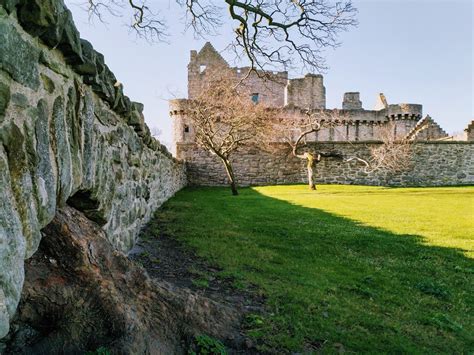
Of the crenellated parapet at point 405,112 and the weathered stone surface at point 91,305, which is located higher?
the crenellated parapet at point 405,112

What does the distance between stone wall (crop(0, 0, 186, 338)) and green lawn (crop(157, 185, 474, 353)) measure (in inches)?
63.3

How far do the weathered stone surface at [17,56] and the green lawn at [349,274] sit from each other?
2067 mm

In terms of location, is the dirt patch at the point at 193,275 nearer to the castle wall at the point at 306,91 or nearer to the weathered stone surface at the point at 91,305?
the weathered stone surface at the point at 91,305

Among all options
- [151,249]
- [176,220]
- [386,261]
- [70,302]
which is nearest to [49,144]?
[70,302]

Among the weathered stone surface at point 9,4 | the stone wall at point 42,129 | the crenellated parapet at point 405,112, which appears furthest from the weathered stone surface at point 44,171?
the crenellated parapet at point 405,112

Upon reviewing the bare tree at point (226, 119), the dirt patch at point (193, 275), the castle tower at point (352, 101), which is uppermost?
the castle tower at point (352, 101)

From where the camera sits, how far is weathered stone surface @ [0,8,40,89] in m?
1.41

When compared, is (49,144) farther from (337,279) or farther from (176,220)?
(176,220)

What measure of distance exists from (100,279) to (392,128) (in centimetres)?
3213

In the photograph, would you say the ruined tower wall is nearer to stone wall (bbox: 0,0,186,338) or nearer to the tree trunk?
the tree trunk

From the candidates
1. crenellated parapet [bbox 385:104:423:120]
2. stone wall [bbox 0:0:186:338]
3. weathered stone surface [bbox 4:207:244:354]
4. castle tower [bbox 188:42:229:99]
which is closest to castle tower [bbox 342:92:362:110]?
crenellated parapet [bbox 385:104:423:120]

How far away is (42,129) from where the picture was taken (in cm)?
173

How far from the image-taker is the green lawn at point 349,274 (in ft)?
9.85

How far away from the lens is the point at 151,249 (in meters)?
4.90
